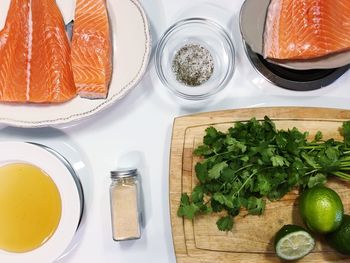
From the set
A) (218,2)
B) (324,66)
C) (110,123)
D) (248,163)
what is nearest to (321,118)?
(324,66)

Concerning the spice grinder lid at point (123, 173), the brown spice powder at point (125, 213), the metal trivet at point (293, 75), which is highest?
the metal trivet at point (293, 75)

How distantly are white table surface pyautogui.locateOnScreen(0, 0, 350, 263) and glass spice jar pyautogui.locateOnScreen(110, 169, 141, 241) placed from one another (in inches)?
3.3

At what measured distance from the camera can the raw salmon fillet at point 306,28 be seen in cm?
124

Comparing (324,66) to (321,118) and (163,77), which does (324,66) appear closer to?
(321,118)

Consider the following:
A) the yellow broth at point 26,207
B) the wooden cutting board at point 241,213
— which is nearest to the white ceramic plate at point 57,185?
the yellow broth at point 26,207

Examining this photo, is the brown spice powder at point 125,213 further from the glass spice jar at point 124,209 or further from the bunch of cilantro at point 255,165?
the bunch of cilantro at point 255,165

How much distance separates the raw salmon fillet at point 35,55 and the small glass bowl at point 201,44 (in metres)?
0.25

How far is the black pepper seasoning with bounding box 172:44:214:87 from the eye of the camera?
138 centimetres

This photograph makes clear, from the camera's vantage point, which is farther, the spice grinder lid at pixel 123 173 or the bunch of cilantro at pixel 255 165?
the spice grinder lid at pixel 123 173

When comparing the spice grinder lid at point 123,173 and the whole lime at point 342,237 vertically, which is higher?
the spice grinder lid at point 123,173

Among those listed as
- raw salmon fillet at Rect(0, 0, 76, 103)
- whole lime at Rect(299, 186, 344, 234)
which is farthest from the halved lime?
raw salmon fillet at Rect(0, 0, 76, 103)

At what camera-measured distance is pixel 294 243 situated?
123 cm

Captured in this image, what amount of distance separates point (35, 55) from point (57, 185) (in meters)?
0.35

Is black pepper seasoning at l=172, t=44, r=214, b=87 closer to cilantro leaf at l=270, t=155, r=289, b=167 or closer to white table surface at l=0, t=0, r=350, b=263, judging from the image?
white table surface at l=0, t=0, r=350, b=263
